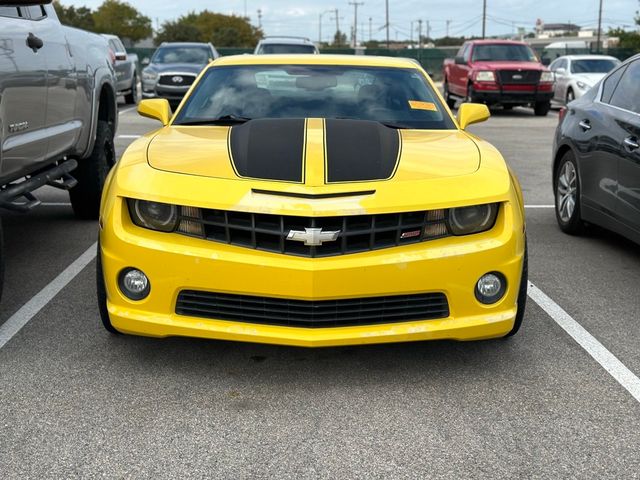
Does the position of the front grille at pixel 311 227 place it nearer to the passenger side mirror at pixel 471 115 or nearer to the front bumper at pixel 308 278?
Answer: the front bumper at pixel 308 278

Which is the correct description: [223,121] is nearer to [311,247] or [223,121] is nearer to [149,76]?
[311,247]

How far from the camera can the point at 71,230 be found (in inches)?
271

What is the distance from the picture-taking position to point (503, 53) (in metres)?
20.5

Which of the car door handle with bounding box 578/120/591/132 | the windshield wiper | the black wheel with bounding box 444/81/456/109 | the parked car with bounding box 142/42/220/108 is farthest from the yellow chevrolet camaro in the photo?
the black wheel with bounding box 444/81/456/109

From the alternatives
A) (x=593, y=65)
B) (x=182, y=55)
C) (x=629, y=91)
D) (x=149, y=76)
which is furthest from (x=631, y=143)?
(x=593, y=65)

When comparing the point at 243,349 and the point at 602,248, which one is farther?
the point at 602,248

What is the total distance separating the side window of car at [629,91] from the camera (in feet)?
19.5

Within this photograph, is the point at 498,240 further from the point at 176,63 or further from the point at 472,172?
the point at 176,63

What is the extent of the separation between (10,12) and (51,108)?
667 mm

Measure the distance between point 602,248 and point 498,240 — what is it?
120 inches

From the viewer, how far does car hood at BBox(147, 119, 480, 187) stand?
3781 millimetres

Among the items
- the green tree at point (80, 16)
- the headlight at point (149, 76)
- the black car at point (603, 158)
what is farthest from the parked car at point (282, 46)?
the green tree at point (80, 16)

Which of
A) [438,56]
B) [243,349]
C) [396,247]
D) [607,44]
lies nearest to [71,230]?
[243,349]

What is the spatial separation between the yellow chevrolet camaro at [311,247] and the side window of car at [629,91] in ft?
7.91
